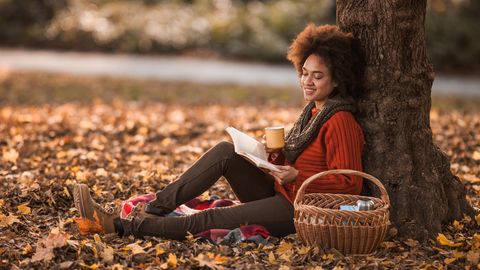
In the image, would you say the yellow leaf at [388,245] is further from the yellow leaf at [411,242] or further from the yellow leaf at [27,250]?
the yellow leaf at [27,250]

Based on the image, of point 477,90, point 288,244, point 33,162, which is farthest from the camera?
point 477,90

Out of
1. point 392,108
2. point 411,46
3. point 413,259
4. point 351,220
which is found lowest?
point 413,259

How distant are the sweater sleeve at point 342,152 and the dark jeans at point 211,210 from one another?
1.15 feet

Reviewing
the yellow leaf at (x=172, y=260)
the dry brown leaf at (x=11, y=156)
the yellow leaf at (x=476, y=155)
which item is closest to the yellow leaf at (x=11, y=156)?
the dry brown leaf at (x=11, y=156)

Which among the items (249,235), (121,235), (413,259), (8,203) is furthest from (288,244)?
(8,203)

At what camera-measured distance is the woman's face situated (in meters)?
4.26

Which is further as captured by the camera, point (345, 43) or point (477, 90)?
point (477, 90)

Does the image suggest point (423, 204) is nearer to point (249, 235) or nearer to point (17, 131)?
point (249, 235)

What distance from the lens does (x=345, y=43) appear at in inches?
170

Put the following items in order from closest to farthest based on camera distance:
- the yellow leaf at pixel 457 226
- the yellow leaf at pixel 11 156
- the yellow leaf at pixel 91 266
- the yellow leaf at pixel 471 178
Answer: the yellow leaf at pixel 91 266 < the yellow leaf at pixel 457 226 < the yellow leaf at pixel 471 178 < the yellow leaf at pixel 11 156

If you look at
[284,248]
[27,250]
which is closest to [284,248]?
[284,248]

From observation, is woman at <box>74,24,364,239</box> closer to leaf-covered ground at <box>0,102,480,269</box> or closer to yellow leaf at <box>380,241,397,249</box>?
leaf-covered ground at <box>0,102,480,269</box>

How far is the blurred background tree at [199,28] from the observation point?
581 inches

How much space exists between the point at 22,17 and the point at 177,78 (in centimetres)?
652
